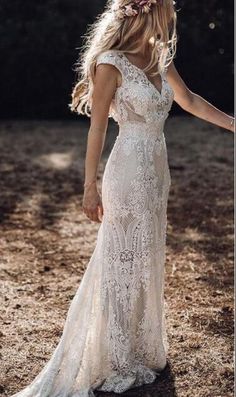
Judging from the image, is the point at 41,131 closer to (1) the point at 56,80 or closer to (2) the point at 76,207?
(1) the point at 56,80


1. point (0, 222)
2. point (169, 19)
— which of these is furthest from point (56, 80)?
point (169, 19)

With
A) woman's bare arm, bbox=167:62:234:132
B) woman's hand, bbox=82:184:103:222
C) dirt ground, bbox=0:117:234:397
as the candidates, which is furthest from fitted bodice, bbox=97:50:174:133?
dirt ground, bbox=0:117:234:397

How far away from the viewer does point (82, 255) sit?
5.68 metres

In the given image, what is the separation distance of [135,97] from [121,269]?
29.7 inches

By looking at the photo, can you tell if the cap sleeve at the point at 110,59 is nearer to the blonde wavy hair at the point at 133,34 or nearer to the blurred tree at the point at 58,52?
the blonde wavy hair at the point at 133,34

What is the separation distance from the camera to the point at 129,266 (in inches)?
135

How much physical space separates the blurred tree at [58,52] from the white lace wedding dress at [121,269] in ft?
27.2

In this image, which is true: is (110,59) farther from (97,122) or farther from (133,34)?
(97,122)

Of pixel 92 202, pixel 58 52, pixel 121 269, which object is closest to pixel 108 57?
pixel 92 202

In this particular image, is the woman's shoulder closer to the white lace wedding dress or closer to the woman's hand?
the white lace wedding dress

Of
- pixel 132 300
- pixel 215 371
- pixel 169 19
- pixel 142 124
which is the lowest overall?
pixel 215 371

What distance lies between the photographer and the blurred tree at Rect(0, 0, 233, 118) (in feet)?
37.9

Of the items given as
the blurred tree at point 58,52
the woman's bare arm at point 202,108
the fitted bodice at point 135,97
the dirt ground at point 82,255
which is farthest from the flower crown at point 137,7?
the blurred tree at point 58,52

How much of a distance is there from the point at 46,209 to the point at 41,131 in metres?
4.07
